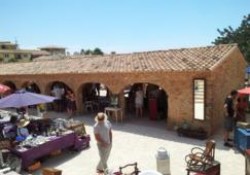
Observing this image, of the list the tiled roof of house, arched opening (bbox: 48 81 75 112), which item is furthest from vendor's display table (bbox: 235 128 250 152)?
arched opening (bbox: 48 81 75 112)

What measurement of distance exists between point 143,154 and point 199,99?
4.11m

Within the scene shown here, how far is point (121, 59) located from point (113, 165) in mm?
9611

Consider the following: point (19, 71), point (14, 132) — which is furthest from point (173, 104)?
point (19, 71)

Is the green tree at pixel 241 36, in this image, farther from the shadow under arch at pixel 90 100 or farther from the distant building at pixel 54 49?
the distant building at pixel 54 49

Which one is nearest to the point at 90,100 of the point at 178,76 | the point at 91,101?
the point at 91,101

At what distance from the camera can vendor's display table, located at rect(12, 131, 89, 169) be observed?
9539mm

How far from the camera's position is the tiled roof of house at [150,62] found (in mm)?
13656

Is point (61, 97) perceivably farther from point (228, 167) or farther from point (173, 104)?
point (228, 167)

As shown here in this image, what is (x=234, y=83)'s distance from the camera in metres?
16.0

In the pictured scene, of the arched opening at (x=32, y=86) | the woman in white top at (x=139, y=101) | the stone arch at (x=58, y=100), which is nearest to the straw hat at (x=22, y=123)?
the woman in white top at (x=139, y=101)

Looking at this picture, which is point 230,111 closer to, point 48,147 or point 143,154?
point 143,154

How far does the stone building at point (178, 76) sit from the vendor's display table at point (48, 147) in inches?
192

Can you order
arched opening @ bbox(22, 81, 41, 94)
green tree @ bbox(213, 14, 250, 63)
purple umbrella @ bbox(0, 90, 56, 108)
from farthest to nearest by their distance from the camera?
green tree @ bbox(213, 14, 250, 63) → arched opening @ bbox(22, 81, 41, 94) → purple umbrella @ bbox(0, 90, 56, 108)

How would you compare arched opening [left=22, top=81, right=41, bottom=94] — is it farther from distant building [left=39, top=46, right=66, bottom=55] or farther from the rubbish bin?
distant building [left=39, top=46, right=66, bottom=55]
